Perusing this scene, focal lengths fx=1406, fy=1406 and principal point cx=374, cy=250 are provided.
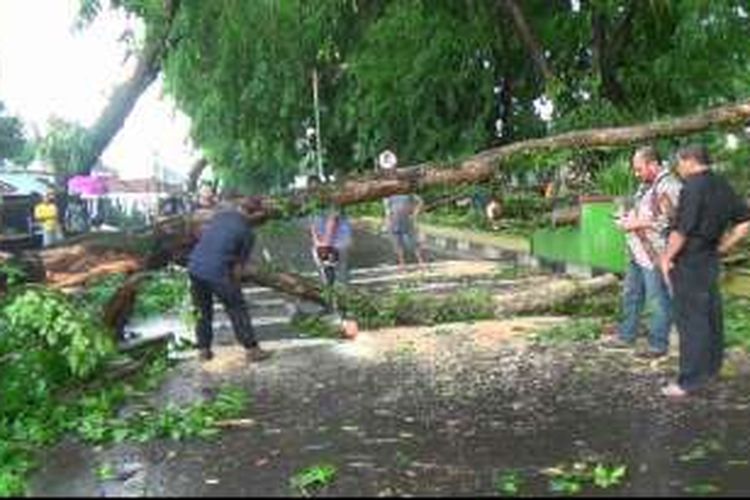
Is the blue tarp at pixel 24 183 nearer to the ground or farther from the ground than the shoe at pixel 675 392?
farther from the ground

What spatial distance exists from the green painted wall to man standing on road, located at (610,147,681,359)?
4042 mm

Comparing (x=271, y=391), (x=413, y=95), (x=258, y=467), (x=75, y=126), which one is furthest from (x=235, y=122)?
(x=258, y=467)

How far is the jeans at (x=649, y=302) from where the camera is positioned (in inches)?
447

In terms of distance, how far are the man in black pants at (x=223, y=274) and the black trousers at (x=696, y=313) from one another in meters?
3.80

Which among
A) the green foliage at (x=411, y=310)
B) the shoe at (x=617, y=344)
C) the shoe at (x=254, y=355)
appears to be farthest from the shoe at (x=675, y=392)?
the green foliage at (x=411, y=310)

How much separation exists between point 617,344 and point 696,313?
8.18 feet

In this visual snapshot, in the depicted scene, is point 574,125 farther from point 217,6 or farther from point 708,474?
point 708,474

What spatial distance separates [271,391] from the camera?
416 inches

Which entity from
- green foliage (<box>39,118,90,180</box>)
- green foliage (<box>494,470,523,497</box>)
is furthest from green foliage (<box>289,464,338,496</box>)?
green foliage (<box>39,118,90,180</box>)

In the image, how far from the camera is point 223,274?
11875 millimetres

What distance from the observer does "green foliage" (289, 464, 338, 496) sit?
743cm

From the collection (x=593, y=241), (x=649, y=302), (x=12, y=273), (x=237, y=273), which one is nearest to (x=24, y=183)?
(x=593, y=241)

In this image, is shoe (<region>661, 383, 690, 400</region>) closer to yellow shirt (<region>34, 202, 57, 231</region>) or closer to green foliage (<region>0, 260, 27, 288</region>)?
green foliage (<region>0, 260, 27, 288</region>)

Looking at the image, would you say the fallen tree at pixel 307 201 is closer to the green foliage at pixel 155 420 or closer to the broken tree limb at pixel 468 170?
the broken tree limb at pixel 468 170
